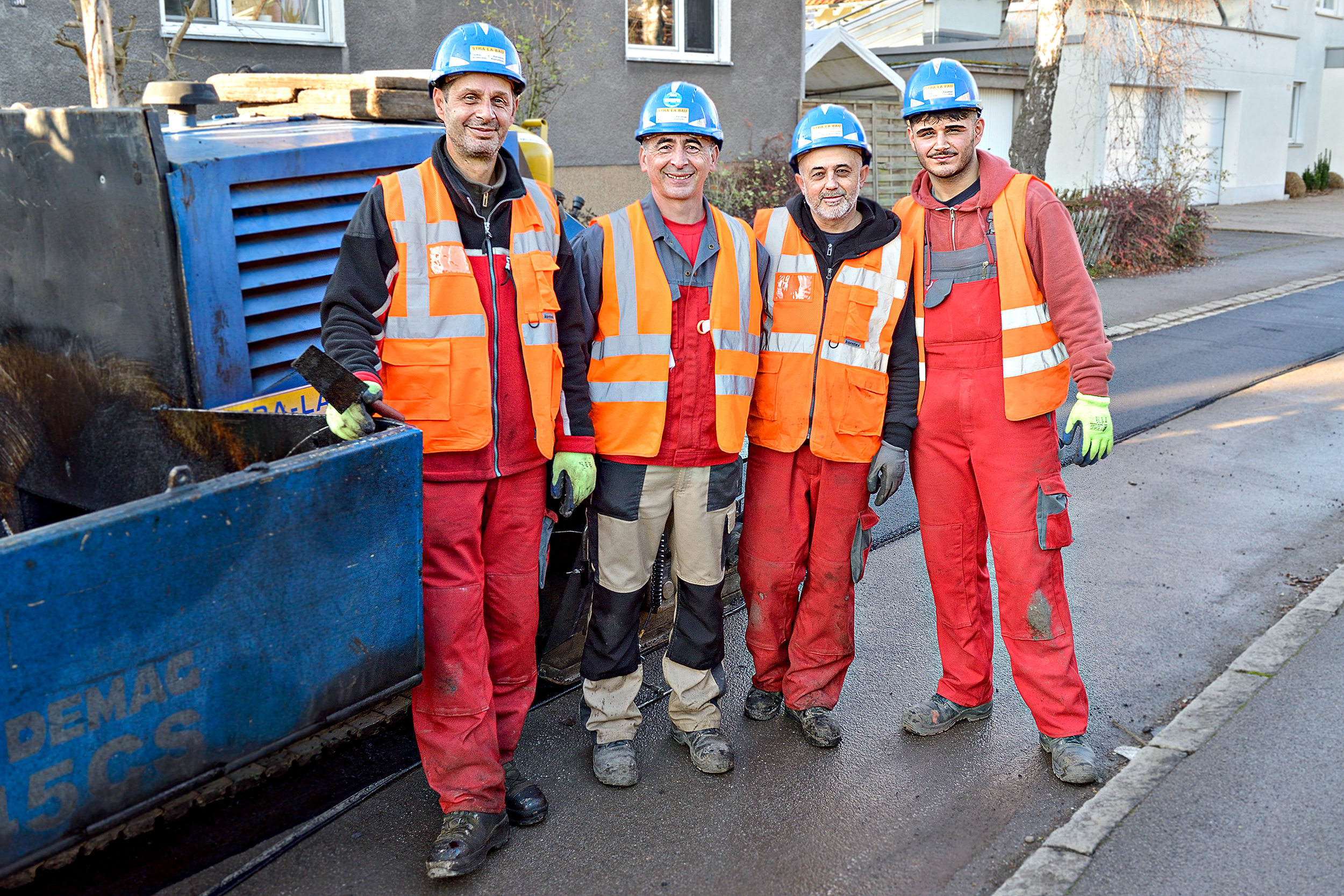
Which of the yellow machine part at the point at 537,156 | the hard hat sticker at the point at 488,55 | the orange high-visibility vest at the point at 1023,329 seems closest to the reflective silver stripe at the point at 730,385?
the orange high-visibility vest at the point at 1023,329

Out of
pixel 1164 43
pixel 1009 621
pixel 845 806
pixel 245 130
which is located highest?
pixel 1164 43

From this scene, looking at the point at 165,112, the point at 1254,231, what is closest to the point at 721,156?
the point at 165,112

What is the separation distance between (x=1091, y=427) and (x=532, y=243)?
1786 millimetres

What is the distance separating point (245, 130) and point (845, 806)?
119 inches

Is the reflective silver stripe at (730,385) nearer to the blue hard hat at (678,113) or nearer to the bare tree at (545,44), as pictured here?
the blue hard hat at (678,113)

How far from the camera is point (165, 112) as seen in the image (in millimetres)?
5055

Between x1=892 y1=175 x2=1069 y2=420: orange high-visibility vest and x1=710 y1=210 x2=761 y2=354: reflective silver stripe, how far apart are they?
757mm

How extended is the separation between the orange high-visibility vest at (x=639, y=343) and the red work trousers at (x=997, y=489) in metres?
0.66

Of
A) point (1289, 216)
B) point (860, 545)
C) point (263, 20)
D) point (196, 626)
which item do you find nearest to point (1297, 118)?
point (1289, 216)

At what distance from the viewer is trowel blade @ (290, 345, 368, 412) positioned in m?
2.60

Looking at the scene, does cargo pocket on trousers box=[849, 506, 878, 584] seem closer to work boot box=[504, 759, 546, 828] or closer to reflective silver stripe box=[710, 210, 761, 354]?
reflective silver stripe box=[710, 210, 761, 354]

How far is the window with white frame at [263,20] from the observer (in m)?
8.66

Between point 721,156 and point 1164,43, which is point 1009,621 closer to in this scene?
point 721,156

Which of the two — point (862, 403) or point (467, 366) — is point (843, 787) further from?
point (467, 366)
